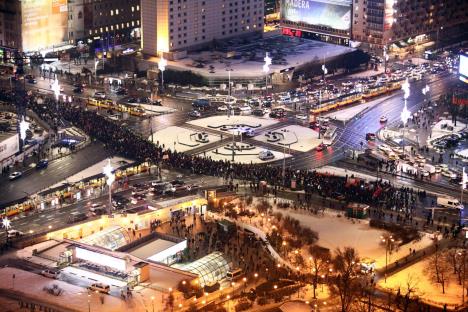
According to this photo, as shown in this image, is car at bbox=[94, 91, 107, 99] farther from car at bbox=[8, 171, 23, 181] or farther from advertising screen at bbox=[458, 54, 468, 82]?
advertising screen at bbox=[458, 54, 468, 82]

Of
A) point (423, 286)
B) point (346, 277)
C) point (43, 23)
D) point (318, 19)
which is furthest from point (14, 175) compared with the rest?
point (318, 19)

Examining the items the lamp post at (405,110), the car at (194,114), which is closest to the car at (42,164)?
the car at (194,114)

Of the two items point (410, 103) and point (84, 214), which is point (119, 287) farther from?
point (410, 103)

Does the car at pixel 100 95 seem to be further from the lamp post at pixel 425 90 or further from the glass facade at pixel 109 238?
the glass facade at pixel 109 238

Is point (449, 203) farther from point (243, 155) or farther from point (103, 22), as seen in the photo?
point (103, 22)

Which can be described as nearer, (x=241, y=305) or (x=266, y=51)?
(x=241, y=305)

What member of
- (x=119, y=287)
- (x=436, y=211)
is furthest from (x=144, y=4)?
(x=119, y=287)
